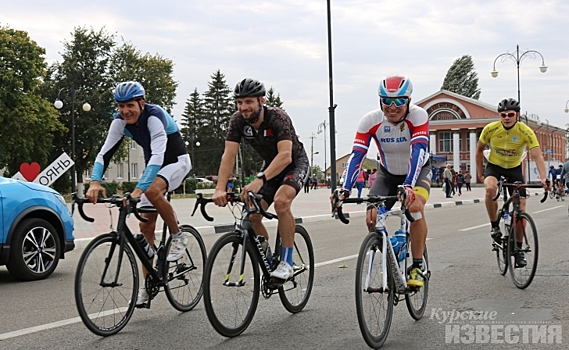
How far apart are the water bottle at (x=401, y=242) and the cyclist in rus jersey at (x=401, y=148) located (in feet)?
0.46

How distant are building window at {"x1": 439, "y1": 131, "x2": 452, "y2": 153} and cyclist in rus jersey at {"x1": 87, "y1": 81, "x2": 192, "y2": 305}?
313 feet

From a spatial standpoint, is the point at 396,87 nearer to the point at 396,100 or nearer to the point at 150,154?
the point at 396,100

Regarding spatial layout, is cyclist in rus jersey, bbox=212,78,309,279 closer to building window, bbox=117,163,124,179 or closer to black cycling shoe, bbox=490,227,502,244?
black cycling shoe, bbox=490,227,502,244

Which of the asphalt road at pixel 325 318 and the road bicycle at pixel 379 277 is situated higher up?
the road bicycle at pixel 379 277

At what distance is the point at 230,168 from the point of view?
6.02m

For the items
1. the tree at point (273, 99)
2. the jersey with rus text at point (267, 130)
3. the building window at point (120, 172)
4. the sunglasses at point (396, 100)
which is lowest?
the jersey with rus text at point (267, 130)

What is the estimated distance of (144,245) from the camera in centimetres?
598

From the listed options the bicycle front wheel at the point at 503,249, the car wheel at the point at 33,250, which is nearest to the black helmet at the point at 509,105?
the bicycle front wheel at the point at 503,249

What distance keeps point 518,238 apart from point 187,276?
3660mm

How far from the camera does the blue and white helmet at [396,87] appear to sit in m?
5.75

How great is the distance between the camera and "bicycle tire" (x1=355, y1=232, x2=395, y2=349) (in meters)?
4.91

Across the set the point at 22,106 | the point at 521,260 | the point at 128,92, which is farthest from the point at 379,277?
the point at 22,106

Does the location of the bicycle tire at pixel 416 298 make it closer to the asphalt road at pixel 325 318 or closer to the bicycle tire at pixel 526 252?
the asphalt road at pixel 325 318

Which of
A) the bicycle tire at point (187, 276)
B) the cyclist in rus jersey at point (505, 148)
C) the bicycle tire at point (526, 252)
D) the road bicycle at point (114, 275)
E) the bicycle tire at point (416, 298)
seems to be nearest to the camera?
the road bicycle at point (114, 275)
